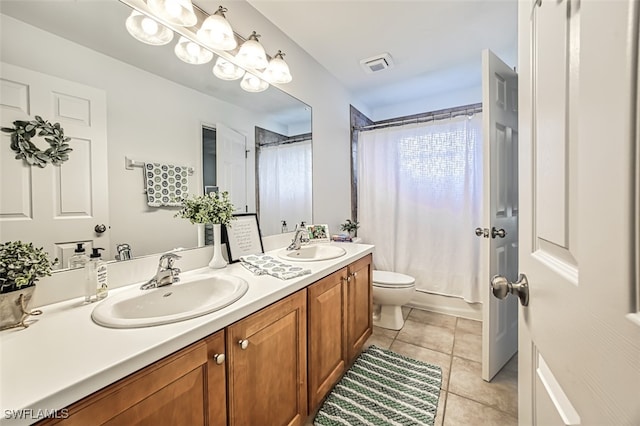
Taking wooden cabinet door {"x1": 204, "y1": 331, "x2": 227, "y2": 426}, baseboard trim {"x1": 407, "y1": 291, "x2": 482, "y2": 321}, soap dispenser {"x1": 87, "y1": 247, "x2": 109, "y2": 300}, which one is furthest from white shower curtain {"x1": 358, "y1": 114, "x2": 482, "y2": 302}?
soap dispenser {"x1": 87, "y1": 247, "x2": 109, "y2": 300}

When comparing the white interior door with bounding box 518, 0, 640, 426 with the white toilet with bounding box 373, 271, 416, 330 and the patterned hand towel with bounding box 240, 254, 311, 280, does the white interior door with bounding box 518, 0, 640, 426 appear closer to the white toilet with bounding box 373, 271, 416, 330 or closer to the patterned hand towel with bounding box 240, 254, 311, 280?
the patterned hand towel with bounding box 240, 254, 311, 280

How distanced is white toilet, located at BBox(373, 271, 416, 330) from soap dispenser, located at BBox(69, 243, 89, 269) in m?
1.93

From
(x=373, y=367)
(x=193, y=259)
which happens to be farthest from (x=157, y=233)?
(x=373, y=367)

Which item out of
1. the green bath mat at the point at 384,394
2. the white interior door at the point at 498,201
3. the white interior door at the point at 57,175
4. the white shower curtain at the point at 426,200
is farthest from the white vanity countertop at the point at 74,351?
the white shower curtain at the point at 426,200

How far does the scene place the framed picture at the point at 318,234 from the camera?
1983 mm

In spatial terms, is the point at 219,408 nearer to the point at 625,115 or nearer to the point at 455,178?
the point at 625,115

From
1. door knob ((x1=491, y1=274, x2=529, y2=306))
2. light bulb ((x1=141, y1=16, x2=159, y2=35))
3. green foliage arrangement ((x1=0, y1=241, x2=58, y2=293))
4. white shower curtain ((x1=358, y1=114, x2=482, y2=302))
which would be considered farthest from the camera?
white shower curtain ((x1=358, y1=114, x2=482, y2=302))

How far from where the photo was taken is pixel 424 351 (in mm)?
1931

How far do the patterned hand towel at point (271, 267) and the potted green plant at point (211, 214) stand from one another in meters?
0.13

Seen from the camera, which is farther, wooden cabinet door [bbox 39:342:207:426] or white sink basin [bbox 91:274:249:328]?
A: white sink basin [bbox 91:274:249:328]

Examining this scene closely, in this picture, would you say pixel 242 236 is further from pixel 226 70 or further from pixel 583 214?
pixel 583 214

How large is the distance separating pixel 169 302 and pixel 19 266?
0.44m

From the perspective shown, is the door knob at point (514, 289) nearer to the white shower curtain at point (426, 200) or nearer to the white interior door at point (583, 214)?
the white interior door at point (583, 214)

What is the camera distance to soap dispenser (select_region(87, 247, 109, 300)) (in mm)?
894
